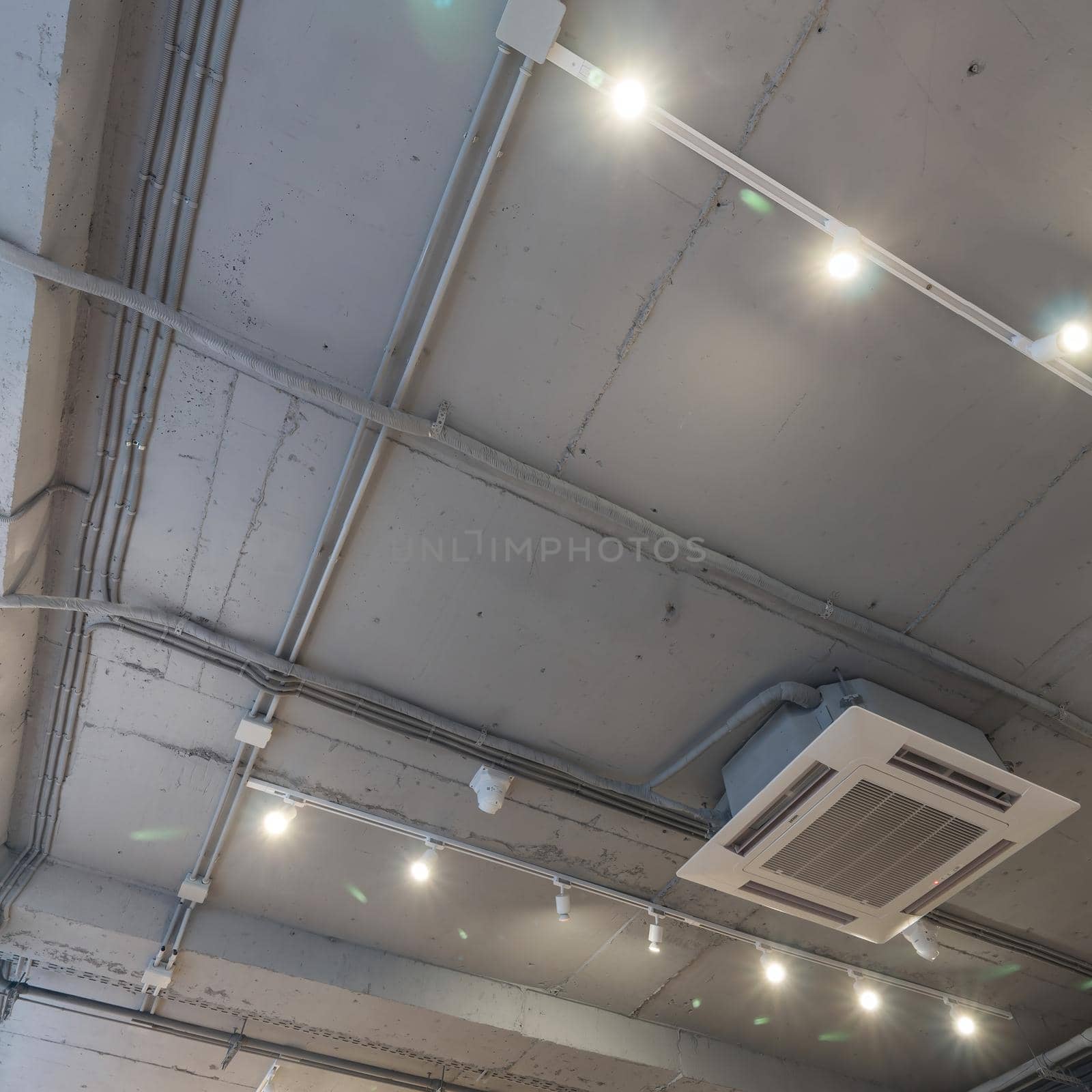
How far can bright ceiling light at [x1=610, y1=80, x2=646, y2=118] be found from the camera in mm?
1767

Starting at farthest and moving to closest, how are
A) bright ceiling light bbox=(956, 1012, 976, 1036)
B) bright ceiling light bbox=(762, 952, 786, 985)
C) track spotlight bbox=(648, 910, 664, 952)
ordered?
bright ceiling light bbox=(956, 1012, 976, 1036) < bright ceiling light bbox=(762, 952, 786, 985) < track spotlight bbox=(648, 910, 664, 952)

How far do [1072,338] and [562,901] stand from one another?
279cm

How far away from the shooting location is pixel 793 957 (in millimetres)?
3713

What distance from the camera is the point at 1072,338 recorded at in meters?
1.98

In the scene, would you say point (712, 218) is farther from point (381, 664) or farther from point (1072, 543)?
point (381, 664)

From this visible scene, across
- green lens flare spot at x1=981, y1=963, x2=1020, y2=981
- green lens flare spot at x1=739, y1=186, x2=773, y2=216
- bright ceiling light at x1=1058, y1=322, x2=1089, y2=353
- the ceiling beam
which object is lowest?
the ceiling beam

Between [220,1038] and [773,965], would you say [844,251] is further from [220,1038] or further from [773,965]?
[220,1038]

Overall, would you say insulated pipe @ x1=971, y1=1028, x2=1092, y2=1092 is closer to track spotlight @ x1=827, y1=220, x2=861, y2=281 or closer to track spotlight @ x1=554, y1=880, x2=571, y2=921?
track spotlight @ x1=554, y1=880, x2=571, y2=921

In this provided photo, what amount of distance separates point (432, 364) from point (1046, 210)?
5.52 ft

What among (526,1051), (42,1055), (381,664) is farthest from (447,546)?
(42,1055)

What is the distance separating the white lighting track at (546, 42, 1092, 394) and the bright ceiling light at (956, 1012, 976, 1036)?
11.5 feet

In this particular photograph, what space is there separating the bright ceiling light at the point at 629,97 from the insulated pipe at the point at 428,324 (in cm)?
21

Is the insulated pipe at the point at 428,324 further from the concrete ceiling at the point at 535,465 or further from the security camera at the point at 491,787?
the security camera at the point at 491,787

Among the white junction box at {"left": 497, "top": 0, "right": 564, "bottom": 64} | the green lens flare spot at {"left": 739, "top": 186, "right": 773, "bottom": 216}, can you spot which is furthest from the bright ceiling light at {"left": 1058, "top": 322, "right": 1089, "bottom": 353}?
the white junction box at {"left": 497, "top": 0, "right": 564, "bottom": 64}
